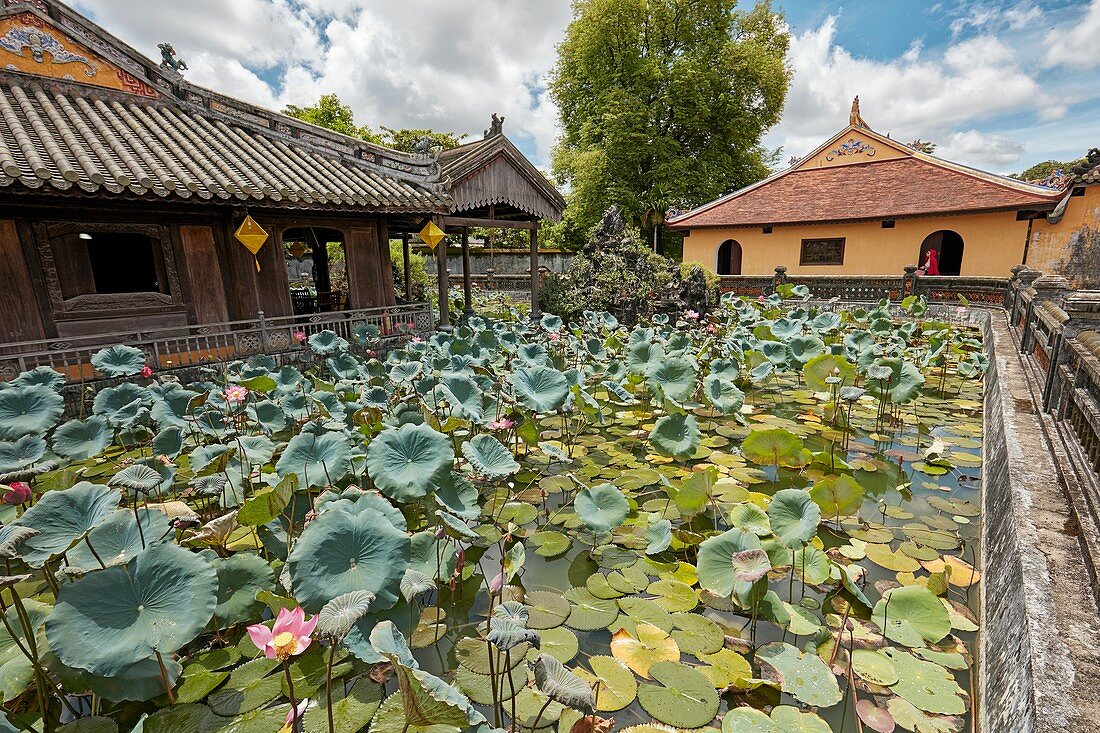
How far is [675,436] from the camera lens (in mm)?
3777

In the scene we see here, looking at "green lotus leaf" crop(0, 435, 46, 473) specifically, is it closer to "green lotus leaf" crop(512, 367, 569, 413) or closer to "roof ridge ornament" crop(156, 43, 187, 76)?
"green lotus leaf" crop(512, 367, 569, 413)

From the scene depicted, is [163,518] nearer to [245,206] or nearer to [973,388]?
[245,206]

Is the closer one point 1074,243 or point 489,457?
point 489,457

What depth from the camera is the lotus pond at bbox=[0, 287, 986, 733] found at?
5.72ft

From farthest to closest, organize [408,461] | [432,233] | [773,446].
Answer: [432,233], [773,446], [408,461]

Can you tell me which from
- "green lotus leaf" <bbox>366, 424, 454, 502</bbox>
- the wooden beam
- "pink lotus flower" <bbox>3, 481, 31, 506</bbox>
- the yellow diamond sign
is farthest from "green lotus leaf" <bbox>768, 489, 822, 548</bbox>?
the wooden beam

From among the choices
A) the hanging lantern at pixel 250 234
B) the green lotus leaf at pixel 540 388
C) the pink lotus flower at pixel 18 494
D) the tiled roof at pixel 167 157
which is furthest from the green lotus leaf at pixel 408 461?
the hanging lantern at pixel 250 234

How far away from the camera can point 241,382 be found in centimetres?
482

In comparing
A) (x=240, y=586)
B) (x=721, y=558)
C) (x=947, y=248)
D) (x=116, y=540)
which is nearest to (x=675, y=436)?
(x=721, y=558)

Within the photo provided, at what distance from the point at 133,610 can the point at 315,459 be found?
1.30m

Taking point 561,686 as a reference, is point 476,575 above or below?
below

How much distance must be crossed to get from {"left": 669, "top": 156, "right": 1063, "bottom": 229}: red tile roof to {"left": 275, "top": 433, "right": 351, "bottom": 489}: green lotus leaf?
55.1ft

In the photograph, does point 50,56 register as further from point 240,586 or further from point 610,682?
point 610,682

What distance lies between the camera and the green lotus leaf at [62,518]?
204 cm
